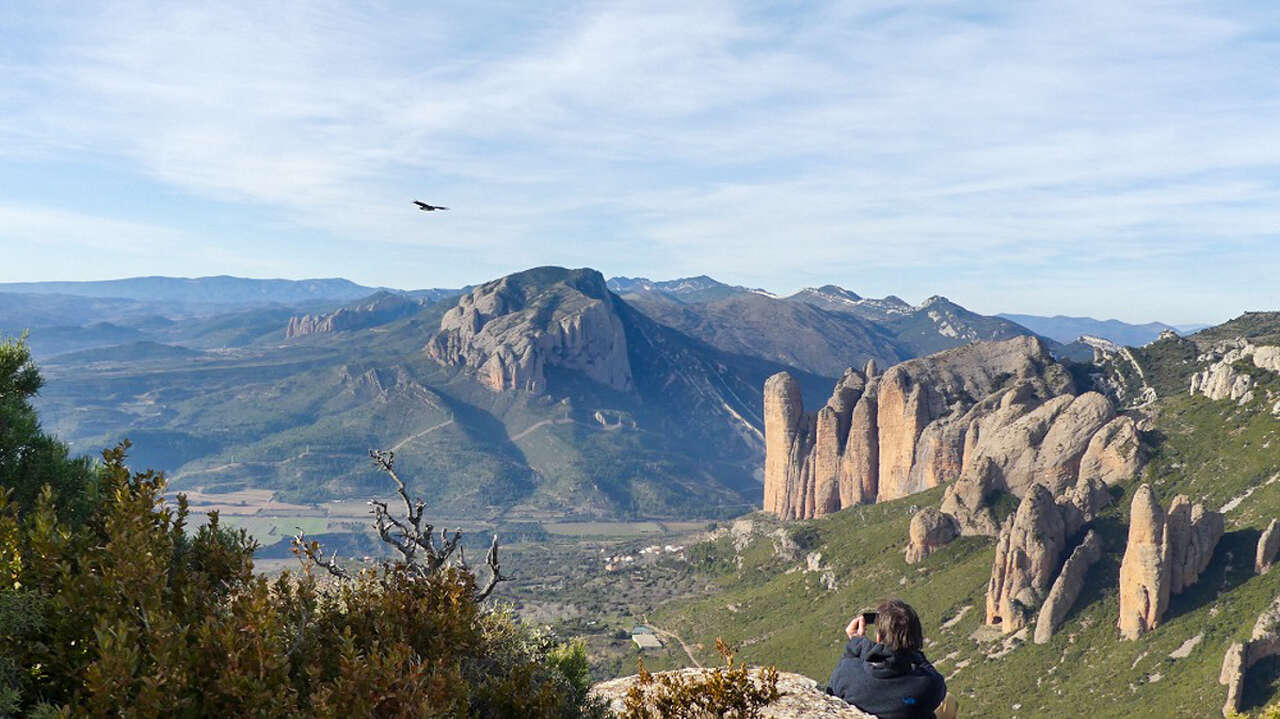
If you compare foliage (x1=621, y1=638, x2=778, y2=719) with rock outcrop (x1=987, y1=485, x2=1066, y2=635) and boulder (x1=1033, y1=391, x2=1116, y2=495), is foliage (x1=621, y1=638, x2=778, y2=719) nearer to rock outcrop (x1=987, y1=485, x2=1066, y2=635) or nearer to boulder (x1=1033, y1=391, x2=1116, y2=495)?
rock outcrop (x1=987, y1=485, x2=1066, y2=635)

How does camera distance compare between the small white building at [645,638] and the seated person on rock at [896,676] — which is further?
the small white building at [645,638]

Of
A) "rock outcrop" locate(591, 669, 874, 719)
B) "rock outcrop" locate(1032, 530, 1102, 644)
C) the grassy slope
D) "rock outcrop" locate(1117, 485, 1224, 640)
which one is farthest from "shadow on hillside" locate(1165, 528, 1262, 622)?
"rock outcrop" locate(591, 669, 874, 719)

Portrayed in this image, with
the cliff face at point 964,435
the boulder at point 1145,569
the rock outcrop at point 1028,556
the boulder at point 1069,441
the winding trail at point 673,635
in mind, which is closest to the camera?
the boulder at point 1145,569

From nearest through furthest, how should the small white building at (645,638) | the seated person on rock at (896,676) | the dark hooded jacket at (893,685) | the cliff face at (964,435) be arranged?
the seated person on rock at (896,676) → the dark hooded jacket at (893,685) → the cliff face at (964,435) → the small white building at (645,638)

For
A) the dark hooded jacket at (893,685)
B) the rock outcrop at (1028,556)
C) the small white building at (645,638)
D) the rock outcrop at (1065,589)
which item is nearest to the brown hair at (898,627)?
the dark hooded jacket at (893,685)

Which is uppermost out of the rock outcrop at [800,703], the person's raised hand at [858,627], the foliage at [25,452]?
the foliage at [25,452]

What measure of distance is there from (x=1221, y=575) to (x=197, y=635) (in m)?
102

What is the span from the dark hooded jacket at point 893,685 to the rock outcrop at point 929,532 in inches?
4653

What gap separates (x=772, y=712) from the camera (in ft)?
53.8

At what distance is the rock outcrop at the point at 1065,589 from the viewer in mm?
90875

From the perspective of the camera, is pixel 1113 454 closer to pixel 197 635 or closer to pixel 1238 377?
pixel 1238 377

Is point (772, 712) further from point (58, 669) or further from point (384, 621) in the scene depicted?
point (58, 669)

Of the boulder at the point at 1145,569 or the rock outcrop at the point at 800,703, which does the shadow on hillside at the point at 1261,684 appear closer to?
the boulder at the point at 1145,569

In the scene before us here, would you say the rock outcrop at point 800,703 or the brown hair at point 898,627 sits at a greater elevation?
the brown hair at point 898,627
